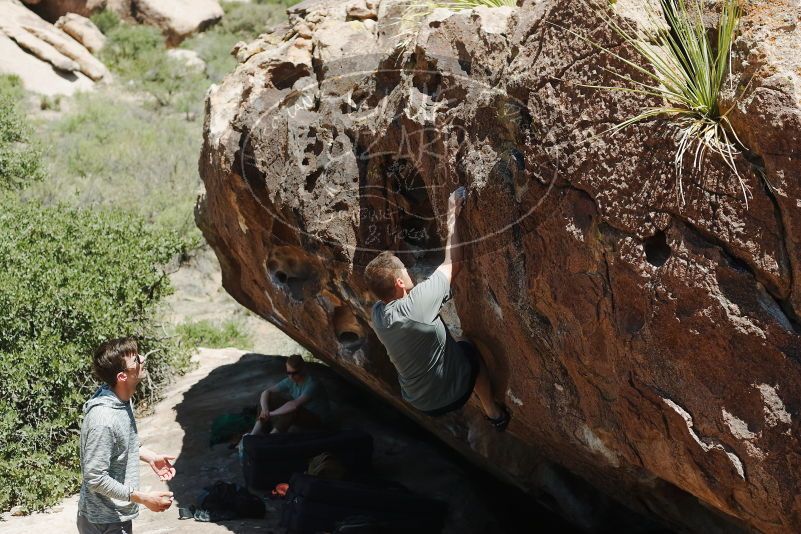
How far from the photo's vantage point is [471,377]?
4414 millimetres

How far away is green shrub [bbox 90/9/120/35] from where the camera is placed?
24.6m

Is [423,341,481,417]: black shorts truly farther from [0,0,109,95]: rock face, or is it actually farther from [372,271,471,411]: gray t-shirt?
[0,0,109,95]: rock face

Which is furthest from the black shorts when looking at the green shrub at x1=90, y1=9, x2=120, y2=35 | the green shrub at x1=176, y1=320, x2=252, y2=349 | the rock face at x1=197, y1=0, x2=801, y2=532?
the green shrub at x1=90, y1=9, x2=120, y2=35

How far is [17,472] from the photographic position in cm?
709

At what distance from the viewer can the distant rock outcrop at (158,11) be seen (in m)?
24.6

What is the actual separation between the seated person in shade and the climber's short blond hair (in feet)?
11.1

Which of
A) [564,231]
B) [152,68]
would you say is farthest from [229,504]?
[152,68]

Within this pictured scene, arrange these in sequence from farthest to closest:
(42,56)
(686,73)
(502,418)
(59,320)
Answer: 1. (42,56)
2. (59,320)
3. (502,418)
4. (686,73)

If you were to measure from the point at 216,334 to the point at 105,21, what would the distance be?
15735 millimetres

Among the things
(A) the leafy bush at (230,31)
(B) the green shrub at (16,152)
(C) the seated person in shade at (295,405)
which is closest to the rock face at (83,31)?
(A) the leafy bush at (230,31)

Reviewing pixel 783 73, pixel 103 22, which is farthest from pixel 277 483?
pixel 103 22

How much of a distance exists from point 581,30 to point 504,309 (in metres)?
1.30

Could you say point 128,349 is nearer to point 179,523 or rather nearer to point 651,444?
point 651,444

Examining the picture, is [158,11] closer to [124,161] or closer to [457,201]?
[124,161]
